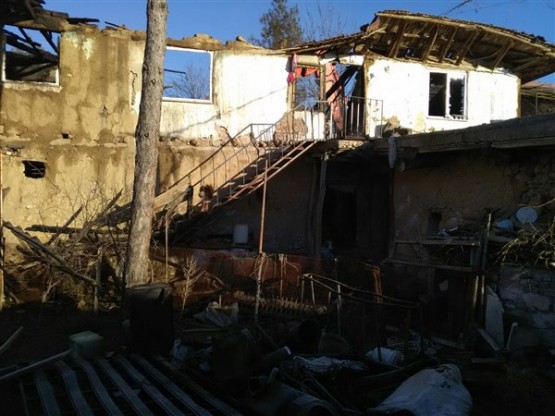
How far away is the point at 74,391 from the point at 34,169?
354 inches

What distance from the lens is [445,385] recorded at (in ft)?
15.0

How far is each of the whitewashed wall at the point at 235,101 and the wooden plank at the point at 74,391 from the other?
8.28 metres

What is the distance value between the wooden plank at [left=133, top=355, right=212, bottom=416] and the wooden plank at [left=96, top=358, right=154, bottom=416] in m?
0.31

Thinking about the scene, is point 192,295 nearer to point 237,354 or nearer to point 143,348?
point 143,348

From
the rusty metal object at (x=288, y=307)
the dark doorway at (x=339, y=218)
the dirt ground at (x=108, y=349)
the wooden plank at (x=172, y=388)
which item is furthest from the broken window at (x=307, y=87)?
the wooden plank at (x=172, y=388)

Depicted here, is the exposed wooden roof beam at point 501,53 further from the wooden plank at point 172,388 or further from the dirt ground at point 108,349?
the wooden plank at point 172,388

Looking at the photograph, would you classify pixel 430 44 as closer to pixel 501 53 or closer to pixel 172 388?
pixel 501 53

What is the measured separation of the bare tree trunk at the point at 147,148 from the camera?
309 inches

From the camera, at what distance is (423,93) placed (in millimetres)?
14516

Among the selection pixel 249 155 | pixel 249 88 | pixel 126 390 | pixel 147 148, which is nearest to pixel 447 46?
pixel 249 88

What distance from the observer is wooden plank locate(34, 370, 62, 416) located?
4.38 meters

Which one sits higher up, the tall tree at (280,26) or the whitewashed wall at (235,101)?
the tall tree at (280,26)

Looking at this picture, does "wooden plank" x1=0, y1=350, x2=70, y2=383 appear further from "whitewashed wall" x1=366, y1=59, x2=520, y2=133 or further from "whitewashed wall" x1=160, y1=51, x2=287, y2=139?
"whitewashed wall" x1=366, y1=59, x2=520, y2=133

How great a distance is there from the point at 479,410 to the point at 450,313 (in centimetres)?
279
